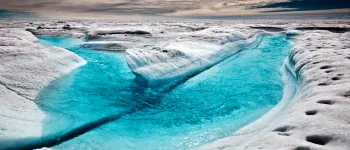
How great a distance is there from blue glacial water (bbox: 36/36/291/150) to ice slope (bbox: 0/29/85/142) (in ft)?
0.98

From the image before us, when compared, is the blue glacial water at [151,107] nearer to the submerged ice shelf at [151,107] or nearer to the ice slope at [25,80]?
the submerged ice shelf at [151,107]

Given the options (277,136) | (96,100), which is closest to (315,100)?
(277,136)

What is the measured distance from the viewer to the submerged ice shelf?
5.61 metres

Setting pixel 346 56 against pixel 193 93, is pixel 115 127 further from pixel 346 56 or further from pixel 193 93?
pixel 346 56

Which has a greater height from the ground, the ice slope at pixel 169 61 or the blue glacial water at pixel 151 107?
the ice slope at pixel 169 61

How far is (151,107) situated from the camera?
7.54 metres

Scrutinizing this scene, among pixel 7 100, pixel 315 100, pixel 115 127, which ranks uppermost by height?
pixel 315 100

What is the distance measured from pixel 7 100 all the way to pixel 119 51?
459 inches

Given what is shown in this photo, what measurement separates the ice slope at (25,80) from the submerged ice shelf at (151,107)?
303 millimetres

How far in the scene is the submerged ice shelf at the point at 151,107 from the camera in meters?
5.61

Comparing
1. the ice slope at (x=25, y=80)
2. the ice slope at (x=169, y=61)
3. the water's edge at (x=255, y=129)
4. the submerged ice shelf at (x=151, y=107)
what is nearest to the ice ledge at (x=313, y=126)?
the water's edge at (x=255, y=129)

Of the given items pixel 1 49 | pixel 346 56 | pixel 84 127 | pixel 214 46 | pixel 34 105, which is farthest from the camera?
pixel 214 46

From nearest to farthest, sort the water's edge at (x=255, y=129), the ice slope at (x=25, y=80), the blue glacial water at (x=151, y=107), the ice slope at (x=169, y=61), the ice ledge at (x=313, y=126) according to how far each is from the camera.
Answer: the ice ledge at (x=313, y=126) < the water's edge at (x=255, y=129) < the ice slope at (x=25, y=80) < the blue glacial water at (x=151, y=107) < the ice slope at (x=169, y=61)

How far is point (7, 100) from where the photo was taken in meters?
6.14
